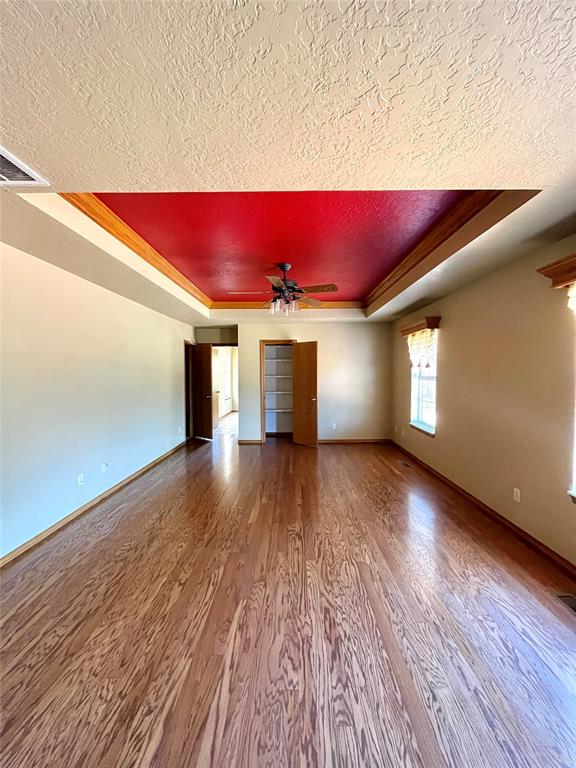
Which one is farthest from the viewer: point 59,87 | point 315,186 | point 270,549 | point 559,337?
point 270,549

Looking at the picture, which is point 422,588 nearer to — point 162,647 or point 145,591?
point 162,647

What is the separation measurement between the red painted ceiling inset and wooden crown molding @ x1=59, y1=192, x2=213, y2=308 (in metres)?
0.06

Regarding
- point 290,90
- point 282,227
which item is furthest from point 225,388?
point 290,90

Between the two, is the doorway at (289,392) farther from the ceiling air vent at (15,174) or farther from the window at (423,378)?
the ceiling air vent at (15,174)

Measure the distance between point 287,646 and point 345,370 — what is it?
4.94 metres

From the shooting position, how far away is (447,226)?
248 centimetres

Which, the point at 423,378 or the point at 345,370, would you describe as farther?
the point at 345,370

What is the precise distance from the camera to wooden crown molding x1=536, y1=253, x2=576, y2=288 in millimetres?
2016

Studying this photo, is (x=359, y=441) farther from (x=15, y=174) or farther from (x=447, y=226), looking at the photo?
(x=15, y=174)

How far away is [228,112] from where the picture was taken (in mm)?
1173

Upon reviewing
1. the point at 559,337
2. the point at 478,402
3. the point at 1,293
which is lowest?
the point at 478,402

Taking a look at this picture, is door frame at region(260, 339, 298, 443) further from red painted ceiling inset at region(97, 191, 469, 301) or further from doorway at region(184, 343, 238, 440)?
red painted ceiling inset at region(97, 191, 469, 301)

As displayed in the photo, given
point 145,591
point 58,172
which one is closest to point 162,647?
point 145,591

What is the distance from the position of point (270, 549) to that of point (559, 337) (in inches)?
108
